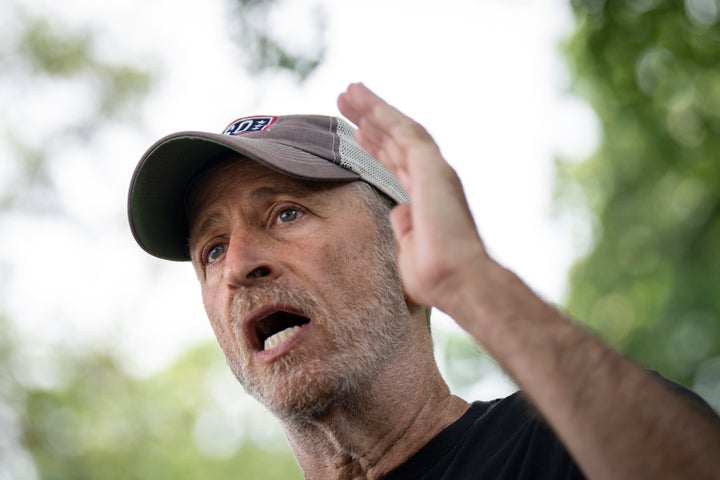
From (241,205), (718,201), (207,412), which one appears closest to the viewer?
(241,205)

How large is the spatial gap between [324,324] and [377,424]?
1.06ft

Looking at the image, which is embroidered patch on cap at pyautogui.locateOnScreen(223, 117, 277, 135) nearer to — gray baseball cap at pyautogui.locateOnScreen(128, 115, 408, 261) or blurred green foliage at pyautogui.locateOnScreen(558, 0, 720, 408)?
gray baseball cap at pyautogui.locateOnScreen(128, 115, 408, 261)

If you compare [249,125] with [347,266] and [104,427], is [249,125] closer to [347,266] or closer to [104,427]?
[347,266]

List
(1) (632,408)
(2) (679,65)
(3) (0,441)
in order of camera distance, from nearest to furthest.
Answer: (1) (632,408) < (2) (679,65) < (3) (0,441)

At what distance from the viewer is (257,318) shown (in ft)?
9.34

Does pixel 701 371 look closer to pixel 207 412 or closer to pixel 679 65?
pixel 679 65

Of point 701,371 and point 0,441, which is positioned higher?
point 0,441

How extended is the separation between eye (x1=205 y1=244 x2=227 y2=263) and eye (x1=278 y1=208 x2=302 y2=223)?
0.22m

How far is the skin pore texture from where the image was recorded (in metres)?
2.78

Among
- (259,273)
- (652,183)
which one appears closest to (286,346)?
(259,273)

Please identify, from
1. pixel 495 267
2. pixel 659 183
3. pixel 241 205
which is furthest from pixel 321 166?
pixel 659 183

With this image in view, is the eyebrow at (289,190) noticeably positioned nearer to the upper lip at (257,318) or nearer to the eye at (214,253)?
the eye at (214,253)

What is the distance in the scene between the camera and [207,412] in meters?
20.4

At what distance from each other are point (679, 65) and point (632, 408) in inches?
178
